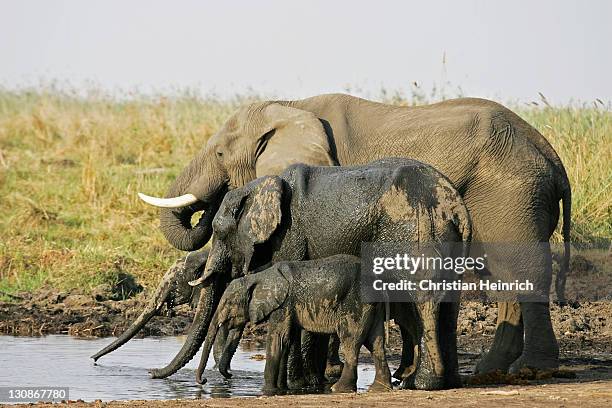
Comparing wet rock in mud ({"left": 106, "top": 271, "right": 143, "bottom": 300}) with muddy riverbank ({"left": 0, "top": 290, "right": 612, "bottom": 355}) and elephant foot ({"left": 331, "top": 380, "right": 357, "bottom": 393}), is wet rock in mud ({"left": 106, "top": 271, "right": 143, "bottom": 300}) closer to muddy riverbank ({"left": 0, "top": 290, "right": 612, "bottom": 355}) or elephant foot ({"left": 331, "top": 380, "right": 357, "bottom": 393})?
muddy riverbank ({"left": 0, "top": 290, "right": 612, "bottom": 355})

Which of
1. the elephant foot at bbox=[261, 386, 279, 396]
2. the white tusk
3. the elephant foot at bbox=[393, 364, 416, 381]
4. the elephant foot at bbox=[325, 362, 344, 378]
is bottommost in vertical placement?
the elephant foot at bbox=[261, 386, 279, 396]

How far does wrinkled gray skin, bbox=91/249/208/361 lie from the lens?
1027 centimetres

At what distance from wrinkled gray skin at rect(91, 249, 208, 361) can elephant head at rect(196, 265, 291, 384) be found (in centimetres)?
108

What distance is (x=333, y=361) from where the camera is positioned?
10.2 m

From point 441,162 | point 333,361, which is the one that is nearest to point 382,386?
point 333,361

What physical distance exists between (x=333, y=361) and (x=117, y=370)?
1.52m

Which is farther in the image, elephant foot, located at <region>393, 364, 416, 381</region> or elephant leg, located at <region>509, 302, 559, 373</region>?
elephant leg, located at <region>509, 302, 559, 373</region>

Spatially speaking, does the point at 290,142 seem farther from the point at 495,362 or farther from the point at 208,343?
the point at 208,343

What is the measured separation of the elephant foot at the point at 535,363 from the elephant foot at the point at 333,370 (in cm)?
120

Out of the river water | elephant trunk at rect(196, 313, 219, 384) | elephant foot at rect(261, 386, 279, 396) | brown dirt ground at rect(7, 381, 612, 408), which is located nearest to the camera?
brown dirt ground at rect(7, 381, 612, 408)

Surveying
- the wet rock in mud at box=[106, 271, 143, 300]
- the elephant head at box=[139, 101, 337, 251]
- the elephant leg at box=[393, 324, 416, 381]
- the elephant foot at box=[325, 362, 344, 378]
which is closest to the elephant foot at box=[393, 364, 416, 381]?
the elephant leg at box=[393, 324, 416, 381]

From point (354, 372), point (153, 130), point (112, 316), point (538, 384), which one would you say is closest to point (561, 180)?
point (538, 384)

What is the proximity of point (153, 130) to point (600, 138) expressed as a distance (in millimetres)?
6182

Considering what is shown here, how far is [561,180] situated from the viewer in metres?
10.8
